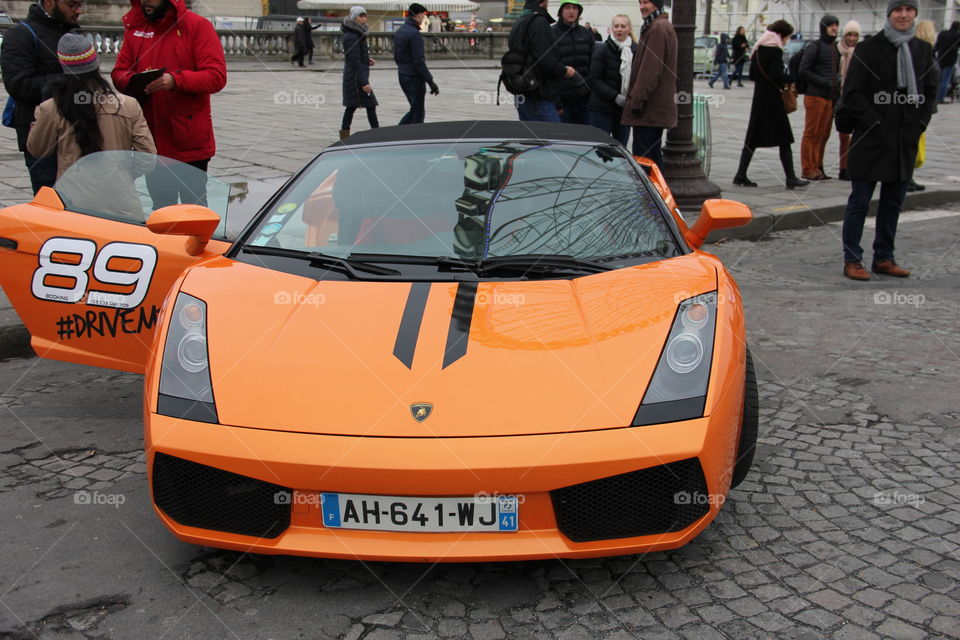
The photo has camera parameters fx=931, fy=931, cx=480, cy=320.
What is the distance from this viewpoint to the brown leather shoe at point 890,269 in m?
6.58

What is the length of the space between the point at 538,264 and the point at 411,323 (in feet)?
1.92

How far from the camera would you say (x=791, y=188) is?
9.84 meters

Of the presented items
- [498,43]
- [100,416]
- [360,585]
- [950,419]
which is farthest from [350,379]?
[498,43]

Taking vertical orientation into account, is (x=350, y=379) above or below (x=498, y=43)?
below

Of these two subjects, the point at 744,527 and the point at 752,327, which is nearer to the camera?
the point at 744,527

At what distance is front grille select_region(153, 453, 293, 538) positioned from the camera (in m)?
2.58

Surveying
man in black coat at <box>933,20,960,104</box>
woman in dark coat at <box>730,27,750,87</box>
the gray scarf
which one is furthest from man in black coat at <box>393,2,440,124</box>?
woman in dark coat at <box>730,27,750,87</box>

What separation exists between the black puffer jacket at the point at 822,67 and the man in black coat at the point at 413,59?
175 inches

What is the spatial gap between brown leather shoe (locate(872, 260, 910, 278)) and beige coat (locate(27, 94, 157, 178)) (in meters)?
4.96

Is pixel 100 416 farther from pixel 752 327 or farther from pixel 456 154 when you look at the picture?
pixel 752 327

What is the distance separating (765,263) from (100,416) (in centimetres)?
510

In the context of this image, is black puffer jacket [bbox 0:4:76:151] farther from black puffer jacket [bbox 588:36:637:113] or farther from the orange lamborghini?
black puffer jacket [bbox 588:36:637:113]

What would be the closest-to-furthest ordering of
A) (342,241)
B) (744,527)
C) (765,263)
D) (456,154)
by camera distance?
(744,527)
(342,241)
(456,154)
(765,263)

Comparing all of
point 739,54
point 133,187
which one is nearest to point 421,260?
point 133,187
